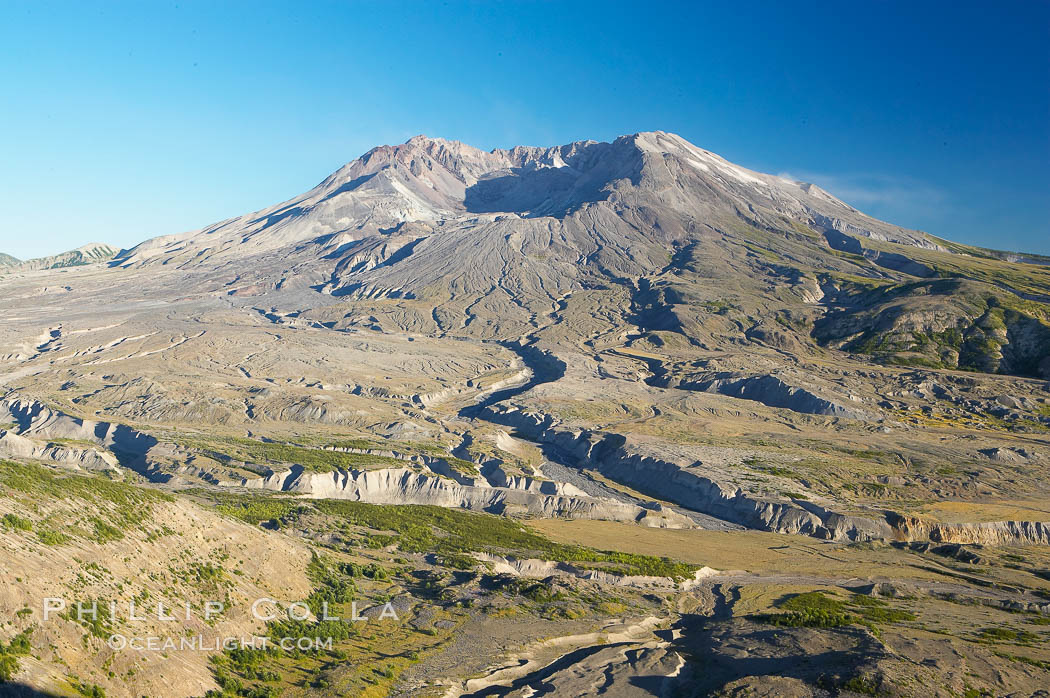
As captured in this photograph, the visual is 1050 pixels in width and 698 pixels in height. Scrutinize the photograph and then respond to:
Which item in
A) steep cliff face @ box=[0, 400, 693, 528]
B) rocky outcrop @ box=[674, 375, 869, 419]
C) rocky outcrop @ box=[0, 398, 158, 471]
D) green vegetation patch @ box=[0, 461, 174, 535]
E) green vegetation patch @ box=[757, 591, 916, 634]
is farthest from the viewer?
rocky outcrop @ box=[674, 375, 869, 419]

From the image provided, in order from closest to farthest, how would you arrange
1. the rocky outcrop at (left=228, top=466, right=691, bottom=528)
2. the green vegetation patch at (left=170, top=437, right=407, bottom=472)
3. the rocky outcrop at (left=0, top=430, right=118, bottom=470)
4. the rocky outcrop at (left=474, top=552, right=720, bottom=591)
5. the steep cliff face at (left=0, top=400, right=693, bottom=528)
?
the rocky outcrop at (left=474, top=552, right=720, bottom=591), the steep cliff face at (left=0, top=400, right=693, bottom=528), the rocky outcrop at (left=228, top=466, right=691, bottom=528), the rocky outcrop at (left=0, top=430, right=118, bottom=470), the green vegetation patch at (left=170, top=437, right=407, bottom=472)

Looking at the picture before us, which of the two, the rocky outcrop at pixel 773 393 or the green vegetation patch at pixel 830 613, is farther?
the rocky outcrop at pixel 773 393

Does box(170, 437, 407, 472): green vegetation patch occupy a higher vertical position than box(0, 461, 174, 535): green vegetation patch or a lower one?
lower

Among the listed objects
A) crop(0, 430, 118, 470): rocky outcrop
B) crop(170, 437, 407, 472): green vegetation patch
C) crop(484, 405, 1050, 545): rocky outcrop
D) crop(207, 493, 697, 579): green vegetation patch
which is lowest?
crop(0, 430, 118, 470): rocky outcrop

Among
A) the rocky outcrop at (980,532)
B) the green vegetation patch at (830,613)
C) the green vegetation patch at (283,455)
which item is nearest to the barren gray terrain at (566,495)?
the rocky outcrop at (980,532)

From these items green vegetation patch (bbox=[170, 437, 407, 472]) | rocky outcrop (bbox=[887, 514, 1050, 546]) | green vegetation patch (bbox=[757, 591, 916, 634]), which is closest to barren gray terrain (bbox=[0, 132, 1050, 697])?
rocky outcrop (bbox=[887, 514, 1050, 546])

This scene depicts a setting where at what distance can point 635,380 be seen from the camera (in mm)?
149375

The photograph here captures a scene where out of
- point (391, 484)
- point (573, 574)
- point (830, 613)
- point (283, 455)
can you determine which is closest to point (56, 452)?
point (283, 455)

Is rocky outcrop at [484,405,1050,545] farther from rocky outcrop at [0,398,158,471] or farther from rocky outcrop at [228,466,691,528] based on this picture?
rocky outcrop at [0,398,158,471]

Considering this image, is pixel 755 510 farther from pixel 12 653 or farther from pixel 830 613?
pixel 12 653

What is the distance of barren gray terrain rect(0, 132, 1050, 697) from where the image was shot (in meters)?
35.1

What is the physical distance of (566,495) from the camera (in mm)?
82750

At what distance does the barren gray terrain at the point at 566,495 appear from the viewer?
35094mm

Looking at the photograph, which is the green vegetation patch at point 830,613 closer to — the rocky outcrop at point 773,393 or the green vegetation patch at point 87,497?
the green vegetation patch at point 87,497
